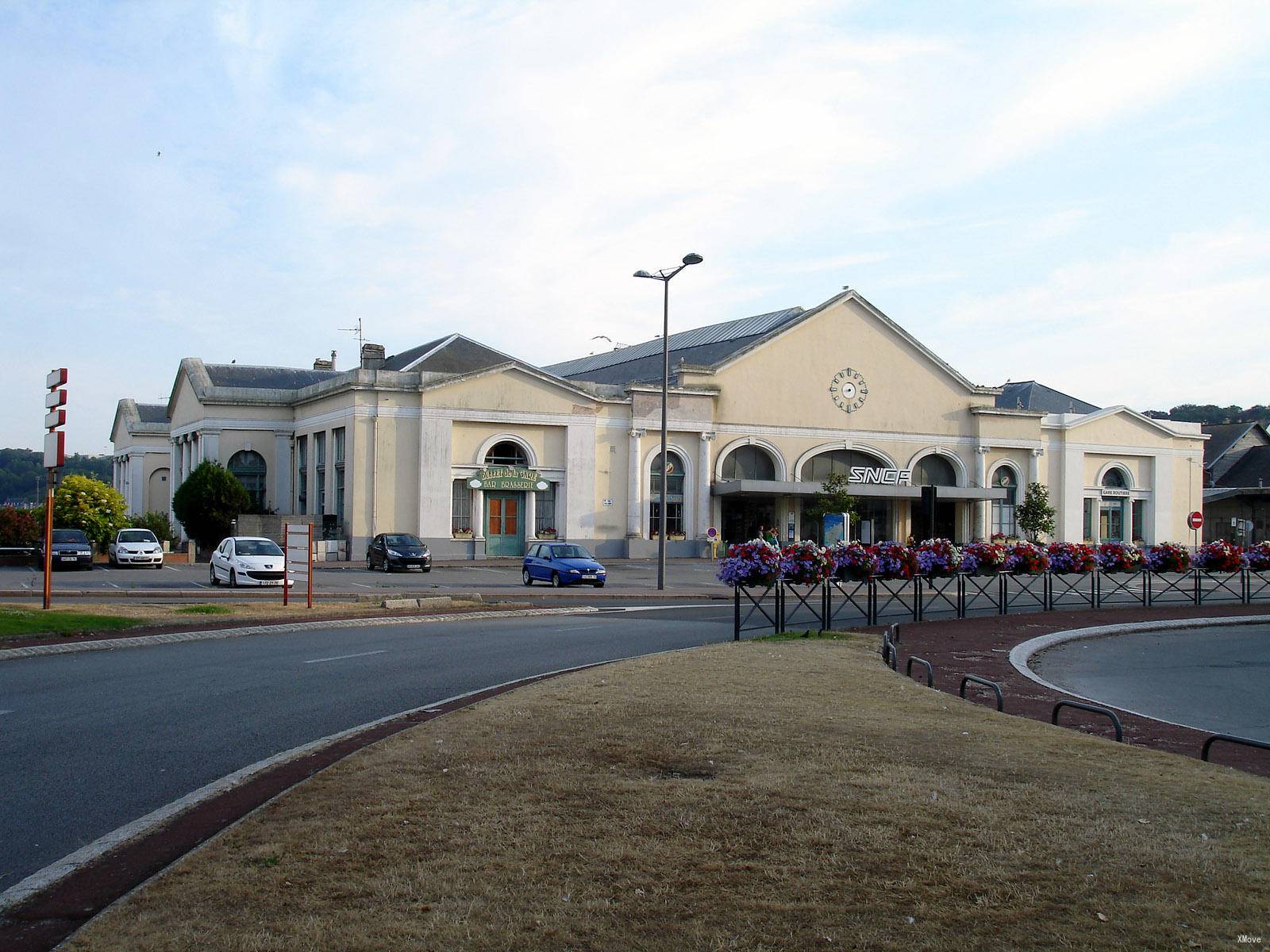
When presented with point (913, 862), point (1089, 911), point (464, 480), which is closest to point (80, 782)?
point (913, 862)

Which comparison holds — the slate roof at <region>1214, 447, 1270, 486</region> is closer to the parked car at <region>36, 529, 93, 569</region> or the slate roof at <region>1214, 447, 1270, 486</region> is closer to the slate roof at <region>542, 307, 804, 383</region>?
the slate roof at <region>542, 307, 804, 383</region>

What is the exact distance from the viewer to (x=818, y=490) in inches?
2183

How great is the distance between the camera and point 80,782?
28.0 ft

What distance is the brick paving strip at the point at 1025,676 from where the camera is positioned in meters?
11.1

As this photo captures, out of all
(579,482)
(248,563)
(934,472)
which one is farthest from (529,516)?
(934,472)

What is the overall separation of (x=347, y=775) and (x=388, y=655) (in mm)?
9746

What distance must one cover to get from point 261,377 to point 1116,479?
47.9m

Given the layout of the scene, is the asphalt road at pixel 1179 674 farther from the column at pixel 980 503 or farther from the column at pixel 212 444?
the column at pixel 212 444

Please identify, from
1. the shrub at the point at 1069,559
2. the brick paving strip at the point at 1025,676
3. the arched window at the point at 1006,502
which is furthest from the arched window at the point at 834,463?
the shrub at the point at 1069,559

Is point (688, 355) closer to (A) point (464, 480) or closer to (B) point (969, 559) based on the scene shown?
(A) point (464, 480)

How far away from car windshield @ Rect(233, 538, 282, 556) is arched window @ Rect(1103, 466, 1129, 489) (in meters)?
49.1

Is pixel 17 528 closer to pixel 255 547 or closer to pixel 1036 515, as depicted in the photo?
pixel 255 547

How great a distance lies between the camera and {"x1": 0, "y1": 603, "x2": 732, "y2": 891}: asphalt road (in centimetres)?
797

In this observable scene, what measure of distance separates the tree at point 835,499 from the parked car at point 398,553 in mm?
17954
